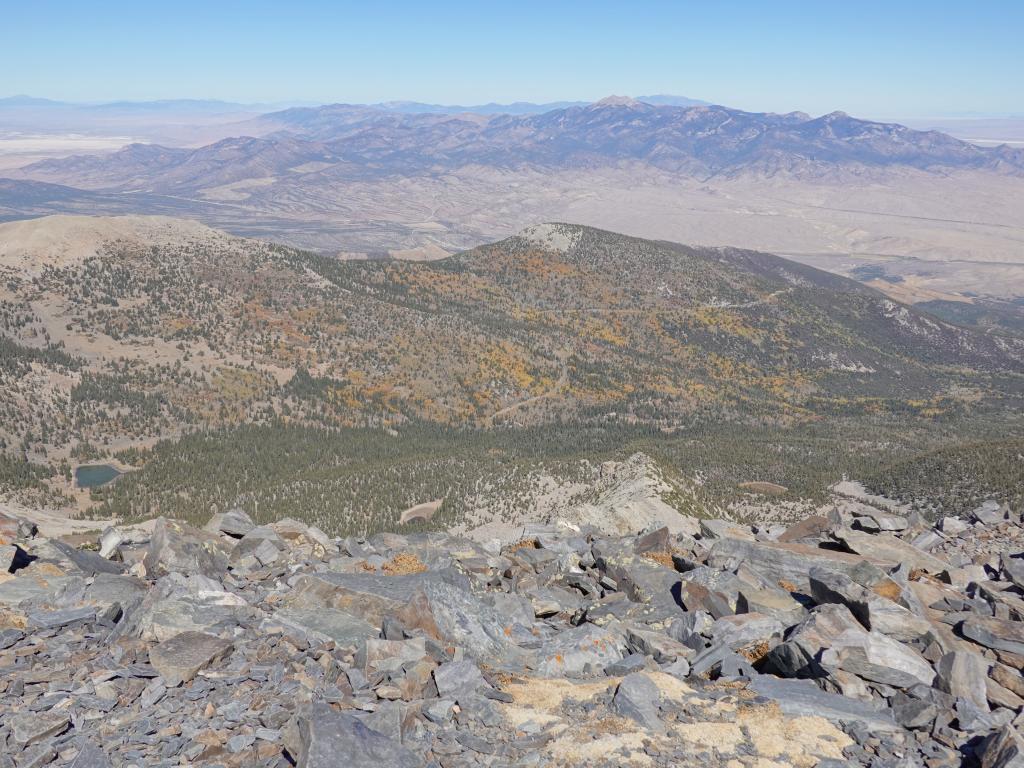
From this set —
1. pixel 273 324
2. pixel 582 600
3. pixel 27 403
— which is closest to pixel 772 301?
pixel 273 324

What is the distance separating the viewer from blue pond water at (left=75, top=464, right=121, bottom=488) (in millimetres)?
52309

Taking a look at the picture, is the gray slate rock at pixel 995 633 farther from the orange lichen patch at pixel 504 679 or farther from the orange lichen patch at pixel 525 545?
the orange lichen patch at pixel 525 545

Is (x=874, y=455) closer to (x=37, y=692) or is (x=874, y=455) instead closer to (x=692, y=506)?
(x=692, y=506)

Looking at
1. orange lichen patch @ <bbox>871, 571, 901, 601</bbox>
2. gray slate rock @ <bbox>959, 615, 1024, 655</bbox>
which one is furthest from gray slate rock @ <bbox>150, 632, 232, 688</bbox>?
gray slate rock @ <bbox>959, 615, 1024, 655</bbox>

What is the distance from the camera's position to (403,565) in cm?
1823

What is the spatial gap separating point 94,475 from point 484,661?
5166 cm

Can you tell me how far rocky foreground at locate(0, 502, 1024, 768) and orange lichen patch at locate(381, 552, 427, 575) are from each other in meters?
0.11

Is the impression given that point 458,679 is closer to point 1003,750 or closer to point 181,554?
point 1003,750

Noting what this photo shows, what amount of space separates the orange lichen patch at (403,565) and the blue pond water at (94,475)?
4309cm

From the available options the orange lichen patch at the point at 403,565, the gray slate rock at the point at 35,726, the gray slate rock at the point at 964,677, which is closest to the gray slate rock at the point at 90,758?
the gray slate rock at the point at 35,726

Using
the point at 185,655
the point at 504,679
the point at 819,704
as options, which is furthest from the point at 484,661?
the point at 819,704

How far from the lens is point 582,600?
1748cm

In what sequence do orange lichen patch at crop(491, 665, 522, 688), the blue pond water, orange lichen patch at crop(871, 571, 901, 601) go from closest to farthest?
1. orange lichen patch at crop(491, 665, 522, 688)
2. orange lichen patch at crop(871, 571, 901, 601)
3. the blue pond water

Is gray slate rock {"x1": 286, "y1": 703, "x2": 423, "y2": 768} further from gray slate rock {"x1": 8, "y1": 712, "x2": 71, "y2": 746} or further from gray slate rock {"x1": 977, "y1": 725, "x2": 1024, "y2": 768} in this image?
gray slate rock {"x1": 977, "y1": 725, "x2": 1024, "y2": 768}
